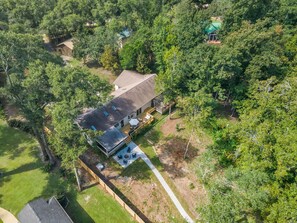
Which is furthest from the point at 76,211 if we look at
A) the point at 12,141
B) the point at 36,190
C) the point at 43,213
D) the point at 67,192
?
the point at 12,141

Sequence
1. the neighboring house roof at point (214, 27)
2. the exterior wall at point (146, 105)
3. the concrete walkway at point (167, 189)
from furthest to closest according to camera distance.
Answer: the neighboring house roof at point (214, 27) → the exterior wall at point (146, 105) → the concrete walkway at point (167, 189)

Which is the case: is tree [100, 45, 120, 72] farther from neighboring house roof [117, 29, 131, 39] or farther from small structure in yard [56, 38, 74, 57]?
small structure in yard [56, 38, 74, 57]

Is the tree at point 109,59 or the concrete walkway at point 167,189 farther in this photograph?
the tree at point 109,59

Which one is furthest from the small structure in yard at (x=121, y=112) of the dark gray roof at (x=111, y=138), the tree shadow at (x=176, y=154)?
Result: the tree shadow at (x=176, y=154)

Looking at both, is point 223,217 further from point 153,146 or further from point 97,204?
point 153,146

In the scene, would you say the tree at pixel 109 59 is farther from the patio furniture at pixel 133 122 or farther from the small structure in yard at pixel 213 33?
the small structure in yard at pixel 213 33

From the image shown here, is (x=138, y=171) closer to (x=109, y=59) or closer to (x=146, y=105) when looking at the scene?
(x=146, y=105)

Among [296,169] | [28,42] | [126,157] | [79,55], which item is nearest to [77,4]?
[79,55]
